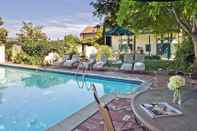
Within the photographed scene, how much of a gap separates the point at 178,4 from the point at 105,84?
235 inches

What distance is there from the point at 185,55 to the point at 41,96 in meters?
6.54

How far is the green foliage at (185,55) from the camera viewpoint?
39.8 feet

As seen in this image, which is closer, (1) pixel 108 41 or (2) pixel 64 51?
(2) pixel 64 51

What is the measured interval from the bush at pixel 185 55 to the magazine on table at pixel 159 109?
343 inches

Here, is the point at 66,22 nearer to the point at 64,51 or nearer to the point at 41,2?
the point at 41,2

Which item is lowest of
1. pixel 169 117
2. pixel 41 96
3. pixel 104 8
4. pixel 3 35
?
pixel 41 96

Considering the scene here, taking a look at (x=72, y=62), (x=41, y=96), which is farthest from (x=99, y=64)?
(x=41, y=96)

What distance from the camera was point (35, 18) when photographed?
28.4 metres

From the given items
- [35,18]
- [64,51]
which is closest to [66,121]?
[64,51]

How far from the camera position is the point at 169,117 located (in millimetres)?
3062

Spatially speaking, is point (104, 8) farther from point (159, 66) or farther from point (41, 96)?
point (41, 96)

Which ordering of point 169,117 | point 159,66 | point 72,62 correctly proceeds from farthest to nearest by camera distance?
point 72,62, point 159,66, point 169,117

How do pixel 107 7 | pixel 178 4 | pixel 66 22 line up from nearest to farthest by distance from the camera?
1. pixel 178 4
2. pixel 107 7
3. pixel 66 22

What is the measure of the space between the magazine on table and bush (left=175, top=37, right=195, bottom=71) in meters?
8.71
